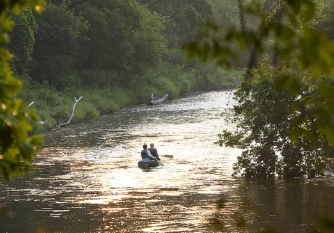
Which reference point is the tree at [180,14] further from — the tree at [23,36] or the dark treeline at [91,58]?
the tree at [23,36]

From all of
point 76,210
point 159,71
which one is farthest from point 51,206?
point 159,71

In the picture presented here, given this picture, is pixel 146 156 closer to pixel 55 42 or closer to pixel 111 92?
pixel 55 42

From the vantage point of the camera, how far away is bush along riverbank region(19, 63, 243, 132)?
4812cm

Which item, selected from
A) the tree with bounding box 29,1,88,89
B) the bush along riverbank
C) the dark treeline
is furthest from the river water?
the tree with bounding box 29,1,88,89

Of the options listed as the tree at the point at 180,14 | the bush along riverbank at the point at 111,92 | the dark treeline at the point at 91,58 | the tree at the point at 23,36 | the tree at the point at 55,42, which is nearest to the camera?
the bush along riverbank at the point at 111,92

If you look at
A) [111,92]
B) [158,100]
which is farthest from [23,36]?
[158,100]

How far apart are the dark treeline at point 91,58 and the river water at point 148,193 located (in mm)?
12676

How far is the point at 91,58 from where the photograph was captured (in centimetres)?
6481

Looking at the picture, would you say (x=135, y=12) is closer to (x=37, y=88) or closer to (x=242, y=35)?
(x=37, y=88)

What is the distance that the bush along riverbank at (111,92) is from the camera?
48.1m

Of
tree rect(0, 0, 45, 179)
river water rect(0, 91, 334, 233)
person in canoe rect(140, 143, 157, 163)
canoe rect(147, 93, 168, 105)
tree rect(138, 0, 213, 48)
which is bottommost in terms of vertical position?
river water rect(0, 91, 334, 233)

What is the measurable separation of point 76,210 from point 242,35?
1955cm

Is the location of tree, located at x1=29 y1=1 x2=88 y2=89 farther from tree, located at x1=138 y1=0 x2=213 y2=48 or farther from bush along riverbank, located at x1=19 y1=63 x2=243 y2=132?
tree, located at x1=138 y1=0 x2=213 y2=48

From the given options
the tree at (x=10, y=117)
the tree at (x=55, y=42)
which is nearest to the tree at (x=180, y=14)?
the tree at (x=55, y=42)
